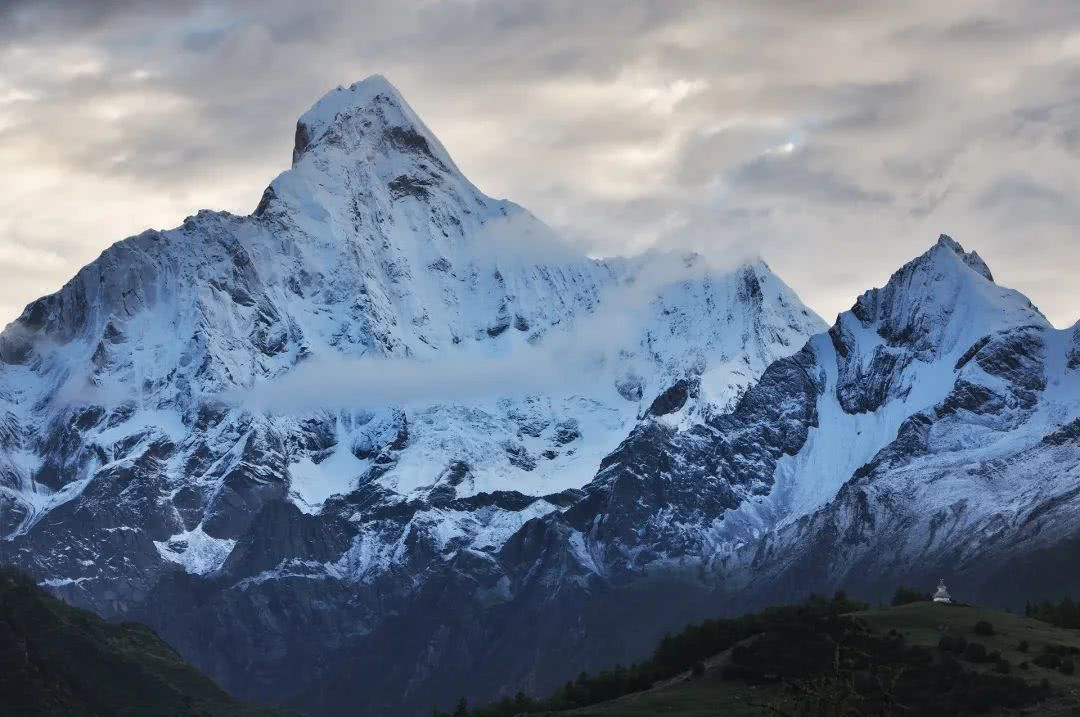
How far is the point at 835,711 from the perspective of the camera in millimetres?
134750

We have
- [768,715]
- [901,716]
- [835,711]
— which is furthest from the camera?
[901,716]

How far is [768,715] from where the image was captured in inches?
7249

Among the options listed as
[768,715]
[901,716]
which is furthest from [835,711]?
[901,716]

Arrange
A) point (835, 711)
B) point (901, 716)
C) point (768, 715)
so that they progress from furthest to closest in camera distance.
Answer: point (901, 716), point (768, 715), point (835, 711)

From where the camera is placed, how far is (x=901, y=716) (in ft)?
655

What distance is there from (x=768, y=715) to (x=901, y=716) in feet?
62.7

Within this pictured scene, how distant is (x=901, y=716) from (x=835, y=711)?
66.5m

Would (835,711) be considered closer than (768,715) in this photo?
Yes

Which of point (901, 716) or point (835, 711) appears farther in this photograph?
point (901, 716)

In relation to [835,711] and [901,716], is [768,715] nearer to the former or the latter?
[901,716]

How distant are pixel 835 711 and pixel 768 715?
49.8 metres
